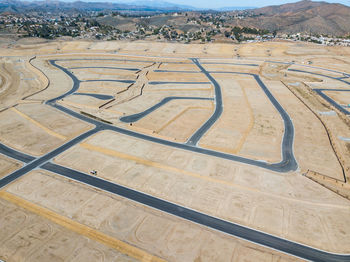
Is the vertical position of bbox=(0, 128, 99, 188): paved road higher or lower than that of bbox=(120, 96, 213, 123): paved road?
lower

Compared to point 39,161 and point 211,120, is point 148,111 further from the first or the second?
point 39,161

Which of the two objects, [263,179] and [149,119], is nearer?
[263,179]

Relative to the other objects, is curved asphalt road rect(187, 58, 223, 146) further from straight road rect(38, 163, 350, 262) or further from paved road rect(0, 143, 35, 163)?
paved road rect(0, 143, 35, 163)

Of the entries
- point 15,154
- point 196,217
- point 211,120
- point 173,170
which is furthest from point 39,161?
point 211,120

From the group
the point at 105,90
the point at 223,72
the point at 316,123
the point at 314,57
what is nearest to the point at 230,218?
the point at 316,123

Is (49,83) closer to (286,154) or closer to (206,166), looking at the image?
(206,166)

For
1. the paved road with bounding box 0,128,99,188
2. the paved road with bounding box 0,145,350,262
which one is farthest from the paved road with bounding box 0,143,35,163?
the paved road with bounding box 0,145,350,262

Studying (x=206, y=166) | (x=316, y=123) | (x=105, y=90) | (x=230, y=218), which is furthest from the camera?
(x=105, y=90)

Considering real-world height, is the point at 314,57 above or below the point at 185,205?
above
